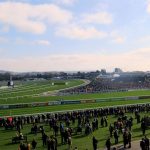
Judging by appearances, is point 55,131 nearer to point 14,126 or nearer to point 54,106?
point 14,126

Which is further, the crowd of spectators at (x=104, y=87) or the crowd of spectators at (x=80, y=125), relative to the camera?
the crowd of spectators at (x=104, y=87)

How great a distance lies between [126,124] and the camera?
1276 inches

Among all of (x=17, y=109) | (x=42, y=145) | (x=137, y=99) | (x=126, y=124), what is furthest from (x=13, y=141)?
(x=137, y=99)

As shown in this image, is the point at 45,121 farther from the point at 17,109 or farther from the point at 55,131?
the point at 17,109

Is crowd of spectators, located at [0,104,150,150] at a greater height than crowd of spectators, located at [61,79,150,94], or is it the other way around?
crowd of spectators, located at [61,79,150,94]

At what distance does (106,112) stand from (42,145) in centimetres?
1772

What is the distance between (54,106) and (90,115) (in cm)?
1532

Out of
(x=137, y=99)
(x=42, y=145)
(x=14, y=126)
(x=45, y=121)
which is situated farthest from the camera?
(x=137, y=99)

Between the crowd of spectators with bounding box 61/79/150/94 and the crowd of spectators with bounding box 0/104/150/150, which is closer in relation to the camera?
the crowd of spectators with bounding box 0/104/150/150

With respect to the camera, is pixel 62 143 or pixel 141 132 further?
pixel 141 132

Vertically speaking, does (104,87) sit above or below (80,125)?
above

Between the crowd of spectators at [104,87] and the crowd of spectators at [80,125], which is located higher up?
the crowd of spectators at [104,87]

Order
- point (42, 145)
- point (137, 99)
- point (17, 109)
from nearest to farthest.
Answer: point (42, 145) → point (17, 109) → point (137, 99)

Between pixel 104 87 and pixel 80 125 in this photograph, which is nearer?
pixel 80 125
